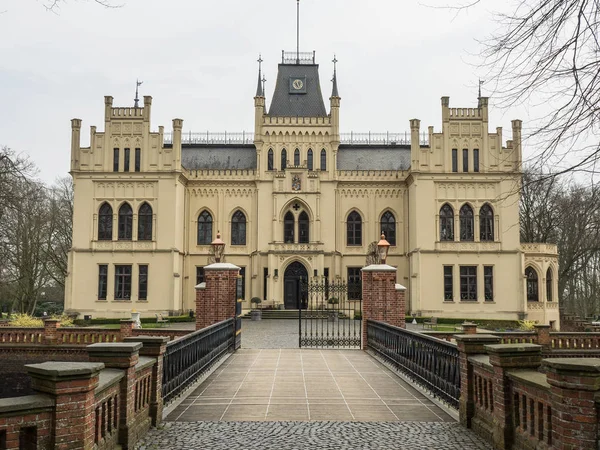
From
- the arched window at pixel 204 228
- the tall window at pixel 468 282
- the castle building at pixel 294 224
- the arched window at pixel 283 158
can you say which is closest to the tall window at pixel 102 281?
the castle building at pixel 294 224

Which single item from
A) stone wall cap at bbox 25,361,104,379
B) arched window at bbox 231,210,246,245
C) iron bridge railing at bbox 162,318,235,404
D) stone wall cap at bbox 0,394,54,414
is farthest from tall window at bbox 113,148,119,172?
stone wall cap at bbox 0,394,54,414

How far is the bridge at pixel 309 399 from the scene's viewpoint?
5.01 m

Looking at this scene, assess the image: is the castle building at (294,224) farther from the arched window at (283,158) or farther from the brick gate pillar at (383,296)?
the brick gate pillar at (383,296)

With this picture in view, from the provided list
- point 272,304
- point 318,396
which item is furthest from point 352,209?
point 318,396

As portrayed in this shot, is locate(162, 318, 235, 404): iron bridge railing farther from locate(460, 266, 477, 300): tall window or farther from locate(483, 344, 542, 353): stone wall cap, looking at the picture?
locate(460, 266, 477, 300): tall window

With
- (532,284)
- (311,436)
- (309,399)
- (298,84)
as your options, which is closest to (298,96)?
(298,84)

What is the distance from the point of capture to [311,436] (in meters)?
7.23

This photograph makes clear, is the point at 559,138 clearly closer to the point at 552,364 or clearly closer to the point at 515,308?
the point at 552,364

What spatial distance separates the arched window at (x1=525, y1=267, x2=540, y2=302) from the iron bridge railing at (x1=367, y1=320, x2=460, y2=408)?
80.5ft

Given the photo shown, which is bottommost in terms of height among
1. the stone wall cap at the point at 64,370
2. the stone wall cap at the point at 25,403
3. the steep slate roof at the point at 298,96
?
the stone wall cap at the point at 25,403

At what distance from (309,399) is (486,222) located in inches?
1150

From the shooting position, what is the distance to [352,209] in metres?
39.4

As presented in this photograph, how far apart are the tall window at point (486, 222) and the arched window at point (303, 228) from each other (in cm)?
1089

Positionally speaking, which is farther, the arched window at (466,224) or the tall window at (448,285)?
the arched window at (466,224)
